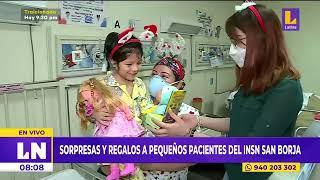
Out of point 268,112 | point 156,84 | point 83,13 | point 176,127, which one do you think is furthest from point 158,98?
point 83,13

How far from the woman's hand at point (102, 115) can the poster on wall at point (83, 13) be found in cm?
50

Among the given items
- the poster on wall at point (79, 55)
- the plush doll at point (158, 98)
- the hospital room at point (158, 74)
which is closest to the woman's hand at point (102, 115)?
the hospital room at point (158, 74)

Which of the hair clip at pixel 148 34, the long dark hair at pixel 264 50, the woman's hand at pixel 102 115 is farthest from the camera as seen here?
the hair clip at pixel 148 34

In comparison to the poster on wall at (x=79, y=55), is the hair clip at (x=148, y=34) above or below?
above

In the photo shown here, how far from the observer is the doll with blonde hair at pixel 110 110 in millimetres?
832

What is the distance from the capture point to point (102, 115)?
0.83m

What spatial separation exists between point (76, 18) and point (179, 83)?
1.83 ft

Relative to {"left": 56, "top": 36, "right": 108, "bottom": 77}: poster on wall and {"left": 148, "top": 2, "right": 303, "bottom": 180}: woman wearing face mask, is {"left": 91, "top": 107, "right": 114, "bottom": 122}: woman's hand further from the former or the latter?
{"left": 148, "top": 2, "right": 303, "bottom": 180}: woman wearing face mask

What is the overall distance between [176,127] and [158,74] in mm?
292

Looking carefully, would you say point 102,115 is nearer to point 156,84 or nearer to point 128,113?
point 128,113

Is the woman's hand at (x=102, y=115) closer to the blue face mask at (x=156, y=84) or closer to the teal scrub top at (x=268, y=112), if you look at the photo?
the blue face mask at (x=156, y=84)

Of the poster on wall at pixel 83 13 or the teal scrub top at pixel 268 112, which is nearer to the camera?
the teal scrub top at pixel 268 112

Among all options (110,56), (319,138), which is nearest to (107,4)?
(110,56)

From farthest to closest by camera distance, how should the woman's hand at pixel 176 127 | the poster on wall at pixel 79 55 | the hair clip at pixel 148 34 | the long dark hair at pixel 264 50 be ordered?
the poster on wall at pixel 79 55
the hair clip at pixel 148 34
the woman's hand at pixel 176 127
the long dark hair at pixel 264 50
